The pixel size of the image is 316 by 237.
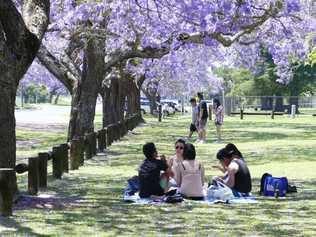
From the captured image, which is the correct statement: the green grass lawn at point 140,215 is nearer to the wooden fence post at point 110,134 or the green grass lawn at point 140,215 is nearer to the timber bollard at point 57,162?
the timber bollard at point 57,162

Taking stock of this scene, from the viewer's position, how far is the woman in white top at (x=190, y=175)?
1142 cm

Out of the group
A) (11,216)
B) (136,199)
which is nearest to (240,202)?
(136,199)

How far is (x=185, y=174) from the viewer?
1143 cm

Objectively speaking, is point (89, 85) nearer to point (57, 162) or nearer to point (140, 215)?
point (57, 162)

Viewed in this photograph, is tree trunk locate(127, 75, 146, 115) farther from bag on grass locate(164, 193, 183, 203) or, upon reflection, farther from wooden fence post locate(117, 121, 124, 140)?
bag on grass locate(164, 193, 183, 203)

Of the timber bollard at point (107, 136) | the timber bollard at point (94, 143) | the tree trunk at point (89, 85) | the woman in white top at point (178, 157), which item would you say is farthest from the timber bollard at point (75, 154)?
the timber bollard at point (107, 136)

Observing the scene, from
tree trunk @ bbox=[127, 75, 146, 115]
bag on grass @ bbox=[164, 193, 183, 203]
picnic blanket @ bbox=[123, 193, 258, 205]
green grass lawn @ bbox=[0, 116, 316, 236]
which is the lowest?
green grass lawn @ bbox=[0, 116, 316, 236]

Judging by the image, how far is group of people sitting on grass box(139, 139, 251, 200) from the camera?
11.3 meters

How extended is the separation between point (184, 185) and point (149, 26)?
9.52 metres

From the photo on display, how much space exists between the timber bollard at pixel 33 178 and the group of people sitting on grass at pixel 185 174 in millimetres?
1849

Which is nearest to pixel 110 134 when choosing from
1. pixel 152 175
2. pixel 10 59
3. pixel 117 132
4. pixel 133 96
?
pixel 117 132

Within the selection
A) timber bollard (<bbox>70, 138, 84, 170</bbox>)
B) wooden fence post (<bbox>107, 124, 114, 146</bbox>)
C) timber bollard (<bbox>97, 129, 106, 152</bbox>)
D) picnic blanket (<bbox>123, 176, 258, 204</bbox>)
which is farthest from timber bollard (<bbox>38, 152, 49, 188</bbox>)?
wooden fence post (<bbox>107, 124, 114, 146</bbox>)

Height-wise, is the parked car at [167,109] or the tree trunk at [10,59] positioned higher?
the tree trunk at [10,59]

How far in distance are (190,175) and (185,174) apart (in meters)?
0.08
